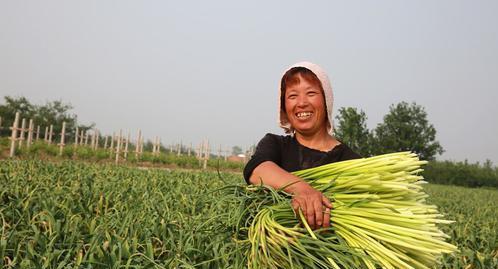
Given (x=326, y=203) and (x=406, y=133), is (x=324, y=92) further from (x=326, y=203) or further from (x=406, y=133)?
(x=406, y=133)

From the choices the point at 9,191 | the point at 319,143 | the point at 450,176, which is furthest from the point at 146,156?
the point at 450,176

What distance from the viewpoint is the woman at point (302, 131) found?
1.74m

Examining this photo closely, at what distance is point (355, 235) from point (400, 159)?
0.33 metres

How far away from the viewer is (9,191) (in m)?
4.45

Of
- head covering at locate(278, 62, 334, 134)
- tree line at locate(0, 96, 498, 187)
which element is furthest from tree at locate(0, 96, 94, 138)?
head covering at locate(278, 62, 334, 134)

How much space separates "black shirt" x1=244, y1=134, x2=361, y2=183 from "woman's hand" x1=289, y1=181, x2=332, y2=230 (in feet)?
1.45

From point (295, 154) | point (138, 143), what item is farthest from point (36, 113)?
point (295, 154)

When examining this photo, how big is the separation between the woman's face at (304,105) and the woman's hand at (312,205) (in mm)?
497

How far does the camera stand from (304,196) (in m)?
1.31

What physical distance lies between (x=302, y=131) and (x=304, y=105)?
0.45 feet

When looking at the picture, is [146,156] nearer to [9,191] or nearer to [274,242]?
[9,191]

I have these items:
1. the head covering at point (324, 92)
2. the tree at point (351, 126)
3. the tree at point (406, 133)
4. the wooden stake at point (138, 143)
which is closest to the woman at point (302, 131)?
the head covering at point (324, 92)

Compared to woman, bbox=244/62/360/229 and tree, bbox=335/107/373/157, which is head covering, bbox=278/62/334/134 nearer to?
woman, bbox=244/62/360/229

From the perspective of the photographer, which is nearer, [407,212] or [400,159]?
[407,212]
